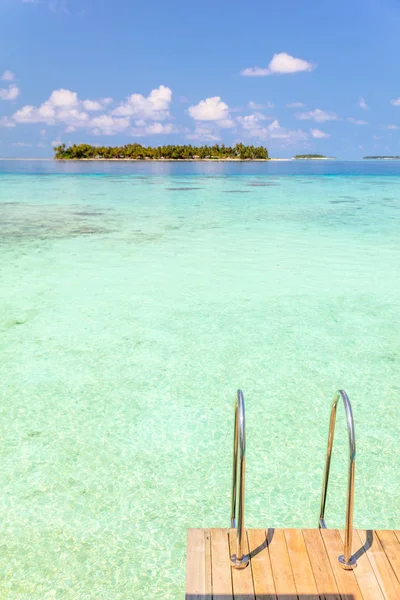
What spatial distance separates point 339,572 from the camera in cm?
196

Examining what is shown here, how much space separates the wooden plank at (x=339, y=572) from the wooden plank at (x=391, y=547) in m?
0.17

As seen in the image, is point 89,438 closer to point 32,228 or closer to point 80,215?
point 32,228

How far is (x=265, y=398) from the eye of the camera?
13.6ft

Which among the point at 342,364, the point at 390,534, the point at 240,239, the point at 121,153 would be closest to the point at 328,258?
the point at 240,239

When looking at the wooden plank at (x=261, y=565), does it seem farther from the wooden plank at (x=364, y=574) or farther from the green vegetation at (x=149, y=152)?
the green vegetation at (x=149, y=152)

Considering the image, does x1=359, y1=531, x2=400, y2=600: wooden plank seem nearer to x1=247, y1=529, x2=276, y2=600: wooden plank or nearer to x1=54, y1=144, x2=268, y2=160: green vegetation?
x1=247, y1=529, x2=276, y2=600: wooden plank

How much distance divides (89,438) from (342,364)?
2.42 metres

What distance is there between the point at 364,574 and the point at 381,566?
9 centimetres

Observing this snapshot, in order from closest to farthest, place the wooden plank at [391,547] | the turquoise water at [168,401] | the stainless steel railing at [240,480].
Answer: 1. the stainless steel railing at [240,480]
2. the wooden plank at [391,547]
3. the turquoise water at [168,401]

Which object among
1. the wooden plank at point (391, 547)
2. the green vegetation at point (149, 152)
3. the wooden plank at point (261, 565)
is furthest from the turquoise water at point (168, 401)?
the green vegetation at point (149, 152)

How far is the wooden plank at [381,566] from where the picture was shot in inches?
73.7

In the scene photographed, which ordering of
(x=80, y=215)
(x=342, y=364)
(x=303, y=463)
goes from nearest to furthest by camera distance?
(x=303, y=463), (x=342, y=364), (x=80, y=215)

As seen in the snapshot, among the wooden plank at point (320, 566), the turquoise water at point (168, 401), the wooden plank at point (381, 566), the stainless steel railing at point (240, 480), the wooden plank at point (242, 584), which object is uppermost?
the stainless steel railing at point (240, 480)

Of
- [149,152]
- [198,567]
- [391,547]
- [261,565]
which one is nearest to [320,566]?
[261,565]
